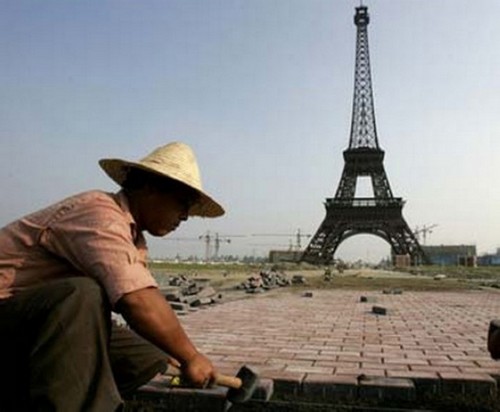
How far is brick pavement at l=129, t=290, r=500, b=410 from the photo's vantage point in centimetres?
349

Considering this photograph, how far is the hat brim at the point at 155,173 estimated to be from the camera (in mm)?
2449

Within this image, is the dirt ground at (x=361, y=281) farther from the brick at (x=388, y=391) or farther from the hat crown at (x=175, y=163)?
the hat crown at (x=175, y=163)

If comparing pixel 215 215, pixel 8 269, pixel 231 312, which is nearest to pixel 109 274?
pixel 8 269

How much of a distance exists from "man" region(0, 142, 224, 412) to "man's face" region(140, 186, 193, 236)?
11cm

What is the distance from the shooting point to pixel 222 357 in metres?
4.50

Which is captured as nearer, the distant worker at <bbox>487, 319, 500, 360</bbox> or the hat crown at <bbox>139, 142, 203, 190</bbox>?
the hat crown at <bbox>139, 142, 203, 190</bbox>

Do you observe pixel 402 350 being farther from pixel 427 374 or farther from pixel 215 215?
pixel 215 215

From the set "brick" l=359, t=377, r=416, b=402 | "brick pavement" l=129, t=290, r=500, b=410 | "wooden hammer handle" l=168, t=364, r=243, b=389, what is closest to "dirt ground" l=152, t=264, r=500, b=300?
"brick pavement" l=129, t=290, r=500, b=410

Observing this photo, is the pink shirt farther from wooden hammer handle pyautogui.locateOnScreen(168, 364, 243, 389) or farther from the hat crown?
wooden hammer handle pyautogui.locateOnScreen(168, 364, 243, 389)

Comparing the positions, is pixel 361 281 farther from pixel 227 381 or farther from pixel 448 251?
pixel 448 251

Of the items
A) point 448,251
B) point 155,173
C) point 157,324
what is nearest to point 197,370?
point 157,324

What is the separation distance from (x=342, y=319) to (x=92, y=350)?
5850 millimetres

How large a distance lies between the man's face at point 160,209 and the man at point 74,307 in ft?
0.36

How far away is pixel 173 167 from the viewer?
2367 millimetres
